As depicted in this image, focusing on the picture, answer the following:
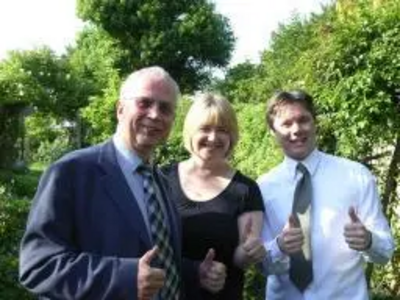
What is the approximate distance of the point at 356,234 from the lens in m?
3.32

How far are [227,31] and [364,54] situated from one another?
103ft

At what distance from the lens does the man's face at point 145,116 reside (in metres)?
2.86

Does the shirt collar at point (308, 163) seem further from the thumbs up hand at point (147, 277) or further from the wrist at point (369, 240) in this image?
the thumbs up hand at point (147, 277)

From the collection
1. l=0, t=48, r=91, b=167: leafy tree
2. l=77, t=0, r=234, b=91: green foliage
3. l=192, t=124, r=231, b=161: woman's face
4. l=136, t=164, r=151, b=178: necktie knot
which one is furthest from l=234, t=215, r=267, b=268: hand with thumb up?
l=77, t=0, r=234, b=91: green foliage

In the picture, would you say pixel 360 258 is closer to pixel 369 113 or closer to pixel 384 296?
pixel 369 113

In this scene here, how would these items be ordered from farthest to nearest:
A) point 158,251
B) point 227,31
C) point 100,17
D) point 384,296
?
point 227,31, point 100,17, point 384,296, point 158,251

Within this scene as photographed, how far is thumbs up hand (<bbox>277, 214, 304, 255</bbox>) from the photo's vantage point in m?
3.38

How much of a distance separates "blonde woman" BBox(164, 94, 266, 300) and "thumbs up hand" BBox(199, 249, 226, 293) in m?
0.13

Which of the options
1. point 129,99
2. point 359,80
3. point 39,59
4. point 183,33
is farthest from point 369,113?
point 39,59

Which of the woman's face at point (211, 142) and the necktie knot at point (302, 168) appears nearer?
the woman's face at point (211, 142)

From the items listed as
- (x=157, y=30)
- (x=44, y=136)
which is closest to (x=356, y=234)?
(x=157, y=30)

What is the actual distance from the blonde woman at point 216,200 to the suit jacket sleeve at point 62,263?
97cm

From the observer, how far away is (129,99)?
289 centimetres

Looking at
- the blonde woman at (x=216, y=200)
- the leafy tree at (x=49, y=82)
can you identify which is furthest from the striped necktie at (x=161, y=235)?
the leafy tree at (x=49, y=82)
